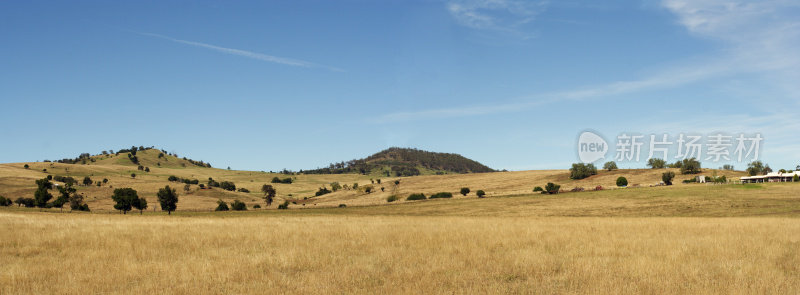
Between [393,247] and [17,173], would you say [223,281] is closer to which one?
[393,247]

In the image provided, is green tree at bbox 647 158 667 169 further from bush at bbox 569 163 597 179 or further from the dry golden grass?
the dry golden grass

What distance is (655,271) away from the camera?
13.8 metres

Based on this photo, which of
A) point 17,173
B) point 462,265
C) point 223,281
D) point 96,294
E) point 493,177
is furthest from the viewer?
point 17,173

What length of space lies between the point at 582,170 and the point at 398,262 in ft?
403

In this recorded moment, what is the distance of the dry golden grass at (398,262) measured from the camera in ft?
39.2

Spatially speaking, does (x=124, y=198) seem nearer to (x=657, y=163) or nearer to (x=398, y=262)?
(x=398, y=262)

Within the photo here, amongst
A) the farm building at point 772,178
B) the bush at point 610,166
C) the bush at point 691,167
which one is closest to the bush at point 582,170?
the bush at point 610,166

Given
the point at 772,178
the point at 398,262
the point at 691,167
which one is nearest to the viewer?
the point at 398,262

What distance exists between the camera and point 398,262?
620 inches

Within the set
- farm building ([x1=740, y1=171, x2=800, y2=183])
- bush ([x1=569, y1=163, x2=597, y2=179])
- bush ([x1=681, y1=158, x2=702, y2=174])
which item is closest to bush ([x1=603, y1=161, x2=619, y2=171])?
bush ([x1=569, y1=163, x2=597, y2=179])

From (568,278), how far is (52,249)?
18.7 meters

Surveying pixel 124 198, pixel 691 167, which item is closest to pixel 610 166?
pixel 691 167

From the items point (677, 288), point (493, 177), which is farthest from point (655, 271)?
point (493, 177)

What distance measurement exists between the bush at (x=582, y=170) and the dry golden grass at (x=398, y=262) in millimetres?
105810
